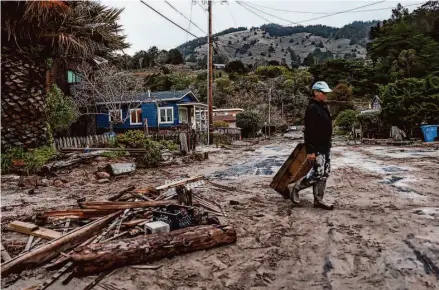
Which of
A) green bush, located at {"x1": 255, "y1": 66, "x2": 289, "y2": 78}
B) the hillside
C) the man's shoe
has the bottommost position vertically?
the man's shoe

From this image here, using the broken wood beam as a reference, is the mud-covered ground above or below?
below

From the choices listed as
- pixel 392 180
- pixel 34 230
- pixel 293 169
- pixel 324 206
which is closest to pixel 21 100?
pixel 34 230

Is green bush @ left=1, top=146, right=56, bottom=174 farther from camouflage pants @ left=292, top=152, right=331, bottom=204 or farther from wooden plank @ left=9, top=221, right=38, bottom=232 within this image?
camouflage pants @ left=292, top=152, right=331, bottom=204

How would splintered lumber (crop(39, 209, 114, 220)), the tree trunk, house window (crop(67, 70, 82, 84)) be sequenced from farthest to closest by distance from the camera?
house window (crop(67, 70, 82, 84)) < the tree trunk < splintered lumber (crop(39, 209, 114, 220))

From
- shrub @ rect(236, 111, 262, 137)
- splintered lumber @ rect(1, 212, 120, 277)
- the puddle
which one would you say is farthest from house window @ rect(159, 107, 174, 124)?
splintered lumber @ rect(1, 212, 120, 277)

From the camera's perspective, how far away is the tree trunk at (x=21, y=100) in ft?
32.5

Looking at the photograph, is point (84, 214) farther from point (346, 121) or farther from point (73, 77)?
point (346, 121)

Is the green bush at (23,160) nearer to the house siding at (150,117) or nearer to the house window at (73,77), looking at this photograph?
the house window at (73,77)

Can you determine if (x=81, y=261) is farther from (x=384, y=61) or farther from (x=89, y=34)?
(x=384, y=61)

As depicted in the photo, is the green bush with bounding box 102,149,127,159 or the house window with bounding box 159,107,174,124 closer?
the green bush with bounding box 102,149,127,159

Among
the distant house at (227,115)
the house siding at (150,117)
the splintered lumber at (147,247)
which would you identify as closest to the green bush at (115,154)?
the splintered lumber at (147,247)

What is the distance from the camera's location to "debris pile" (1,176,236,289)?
127 inches

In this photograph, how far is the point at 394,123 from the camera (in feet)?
74.3

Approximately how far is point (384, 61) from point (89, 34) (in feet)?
177
